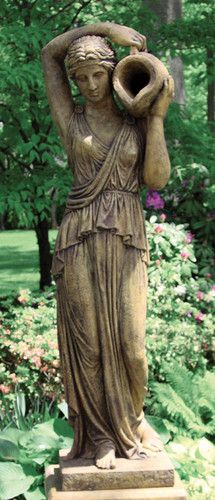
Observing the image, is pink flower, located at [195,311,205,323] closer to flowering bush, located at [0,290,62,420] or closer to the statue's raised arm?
flowering bush, located at [0,290,62,420]

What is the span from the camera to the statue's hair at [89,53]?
3.96m

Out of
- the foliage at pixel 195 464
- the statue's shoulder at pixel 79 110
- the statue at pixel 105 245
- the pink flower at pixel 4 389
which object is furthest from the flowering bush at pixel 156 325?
the statue's shoulder at pixel 79 110

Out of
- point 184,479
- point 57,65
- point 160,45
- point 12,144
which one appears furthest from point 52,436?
point 160,45

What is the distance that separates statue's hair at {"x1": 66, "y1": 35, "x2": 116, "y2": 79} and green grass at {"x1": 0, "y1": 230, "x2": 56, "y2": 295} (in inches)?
243

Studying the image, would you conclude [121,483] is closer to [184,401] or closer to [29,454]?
[29,454]

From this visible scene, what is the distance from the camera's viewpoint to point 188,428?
6.50 metres

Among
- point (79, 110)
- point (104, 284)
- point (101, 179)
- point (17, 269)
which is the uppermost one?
point (79, 110)

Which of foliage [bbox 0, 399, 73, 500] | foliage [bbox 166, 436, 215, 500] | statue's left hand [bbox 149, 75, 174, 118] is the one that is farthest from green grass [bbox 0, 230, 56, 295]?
statue's left hand [bbox 149, 75, 174, 118]

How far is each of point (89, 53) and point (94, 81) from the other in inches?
5.5

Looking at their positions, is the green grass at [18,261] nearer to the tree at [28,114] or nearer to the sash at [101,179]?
the tree at [28,114]

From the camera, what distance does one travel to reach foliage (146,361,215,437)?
645 cm

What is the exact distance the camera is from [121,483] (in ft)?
13.1

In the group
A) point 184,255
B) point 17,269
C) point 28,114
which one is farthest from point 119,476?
point 17,269

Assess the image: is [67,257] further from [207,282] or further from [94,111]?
[207,282]
